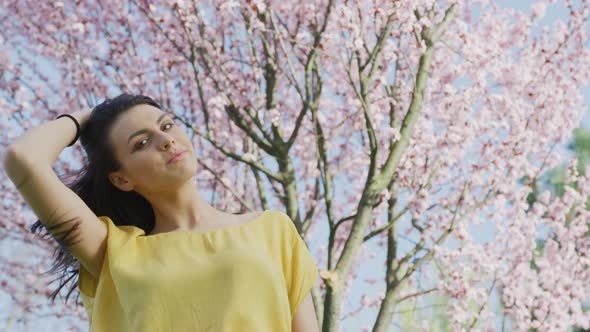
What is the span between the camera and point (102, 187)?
6.89 ft

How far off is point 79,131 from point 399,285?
10.4 ft

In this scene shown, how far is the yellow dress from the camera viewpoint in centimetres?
184

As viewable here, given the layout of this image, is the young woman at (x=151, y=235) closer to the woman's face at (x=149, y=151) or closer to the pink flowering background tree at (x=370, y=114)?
the woman's face at (x=149, y=151)

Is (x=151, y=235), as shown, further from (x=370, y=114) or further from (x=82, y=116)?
(x=370, y=114)

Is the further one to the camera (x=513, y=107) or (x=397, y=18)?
(x=513, y=107)

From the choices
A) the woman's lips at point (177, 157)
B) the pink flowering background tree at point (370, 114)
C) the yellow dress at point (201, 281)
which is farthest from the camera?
the pink flowering background tree at point (370, 114)

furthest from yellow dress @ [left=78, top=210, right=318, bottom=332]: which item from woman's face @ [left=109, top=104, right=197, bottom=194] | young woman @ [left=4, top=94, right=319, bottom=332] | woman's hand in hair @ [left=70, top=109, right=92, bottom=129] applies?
woman's hand in hair @ [left=70, top=109, right=92, bottom=129]

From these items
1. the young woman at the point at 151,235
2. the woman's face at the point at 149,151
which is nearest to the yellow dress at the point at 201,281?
the young woman at the point at 151,235

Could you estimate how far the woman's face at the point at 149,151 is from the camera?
1.95m

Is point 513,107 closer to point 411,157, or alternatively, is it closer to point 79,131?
point 411,157

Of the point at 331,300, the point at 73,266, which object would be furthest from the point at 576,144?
the point at 73,266

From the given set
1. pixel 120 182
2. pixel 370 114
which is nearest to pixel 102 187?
pixel 120 182

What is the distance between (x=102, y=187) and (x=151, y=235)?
0.21 metres

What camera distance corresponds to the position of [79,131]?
204 centimetres
